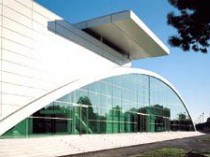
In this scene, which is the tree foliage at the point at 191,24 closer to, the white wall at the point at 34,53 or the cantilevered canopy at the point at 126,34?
the white wall at the point at 34,53

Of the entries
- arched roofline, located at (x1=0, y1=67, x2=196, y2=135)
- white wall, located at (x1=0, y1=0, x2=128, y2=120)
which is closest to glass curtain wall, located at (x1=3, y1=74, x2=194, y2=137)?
arched roofline, located at (x1=0, y1=67, x2=196, y2=135)

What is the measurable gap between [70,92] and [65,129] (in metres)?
2.54

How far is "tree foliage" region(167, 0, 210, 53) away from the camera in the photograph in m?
14.5

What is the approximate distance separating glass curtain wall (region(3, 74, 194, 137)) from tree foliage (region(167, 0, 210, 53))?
32.8ft

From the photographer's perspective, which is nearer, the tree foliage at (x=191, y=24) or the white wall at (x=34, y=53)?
the tree foliage at (x=191, y=24)

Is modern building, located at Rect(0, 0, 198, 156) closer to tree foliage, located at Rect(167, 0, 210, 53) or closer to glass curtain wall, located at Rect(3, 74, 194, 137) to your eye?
glass curtain wall, located at Rect(3, 74, 194, 137)

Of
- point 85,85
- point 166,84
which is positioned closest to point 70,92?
point 85,85

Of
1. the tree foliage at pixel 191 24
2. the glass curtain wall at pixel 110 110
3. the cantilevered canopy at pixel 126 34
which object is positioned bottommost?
the glass curtain wall at pixel 110 110

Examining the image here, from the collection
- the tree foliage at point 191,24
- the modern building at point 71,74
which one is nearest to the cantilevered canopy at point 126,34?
the modern building at point 71,74

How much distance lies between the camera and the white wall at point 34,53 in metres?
A: 21.6

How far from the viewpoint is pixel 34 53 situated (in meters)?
24.2

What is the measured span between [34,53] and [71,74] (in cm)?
488

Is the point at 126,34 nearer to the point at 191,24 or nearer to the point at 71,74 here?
the point at 71,74

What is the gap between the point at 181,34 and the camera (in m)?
16.1
